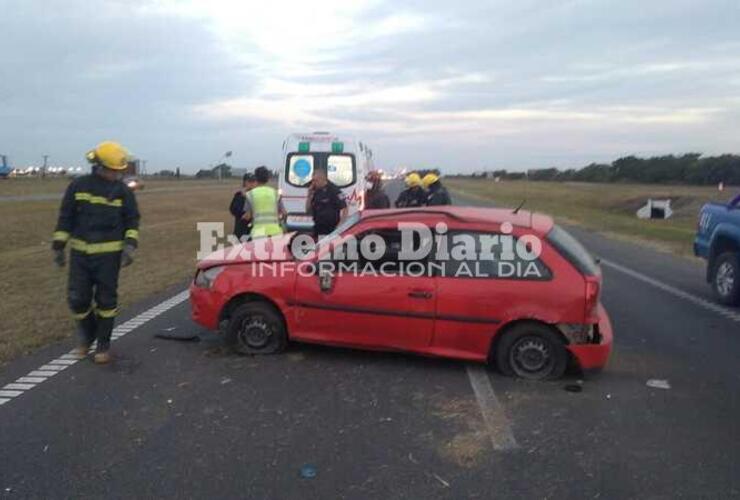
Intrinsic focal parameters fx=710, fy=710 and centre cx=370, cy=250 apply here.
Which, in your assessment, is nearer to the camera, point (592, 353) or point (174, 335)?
point (592, 353)

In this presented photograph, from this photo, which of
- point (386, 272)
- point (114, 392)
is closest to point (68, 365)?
point (114, 392)

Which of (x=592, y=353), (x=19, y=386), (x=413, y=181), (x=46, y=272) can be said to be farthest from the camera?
(x=46, y=272)

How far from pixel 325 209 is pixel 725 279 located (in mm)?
5512

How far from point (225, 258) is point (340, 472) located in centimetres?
316

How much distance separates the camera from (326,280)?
6234 mm

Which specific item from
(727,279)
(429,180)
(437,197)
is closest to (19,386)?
(437,197)

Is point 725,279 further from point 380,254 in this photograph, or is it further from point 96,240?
point 96,240

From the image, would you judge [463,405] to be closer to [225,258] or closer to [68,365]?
[225,258]

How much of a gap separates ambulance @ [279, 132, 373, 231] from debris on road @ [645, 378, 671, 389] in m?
10.1

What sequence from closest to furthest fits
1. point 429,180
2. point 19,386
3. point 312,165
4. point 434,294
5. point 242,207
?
point 19,386, point 434,294, point 242,207, point 429,180, point 312,165

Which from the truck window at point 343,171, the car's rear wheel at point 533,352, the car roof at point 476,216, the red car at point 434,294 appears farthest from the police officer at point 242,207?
the truck window at point 343,171

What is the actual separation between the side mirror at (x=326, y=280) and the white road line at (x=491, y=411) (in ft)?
4.63

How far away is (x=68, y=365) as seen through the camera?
6.09 m

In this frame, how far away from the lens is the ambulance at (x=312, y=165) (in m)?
15.5
